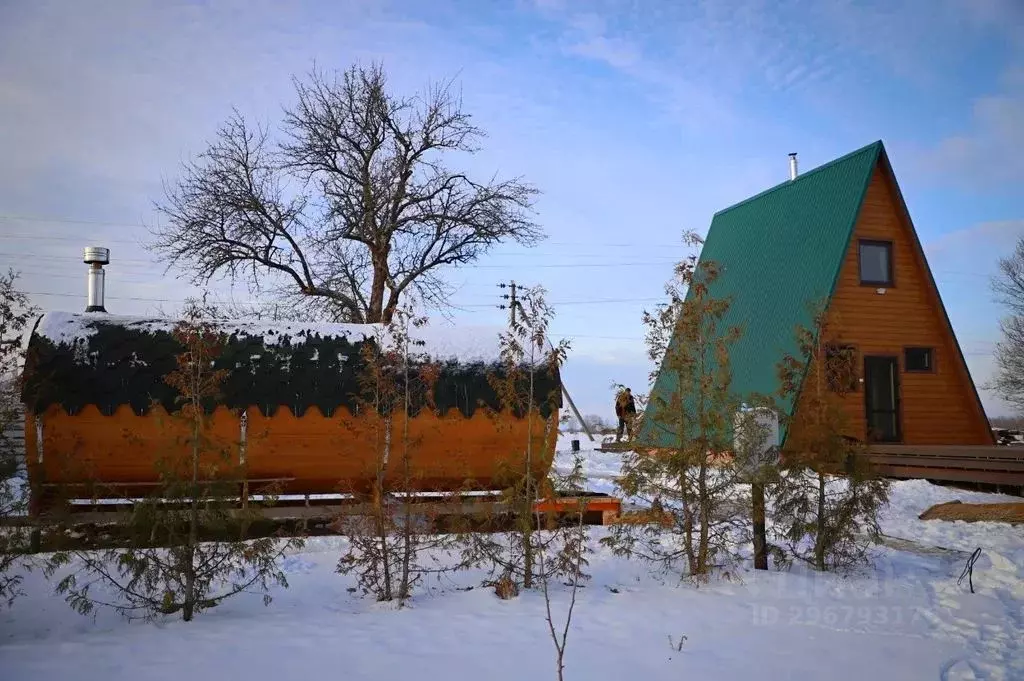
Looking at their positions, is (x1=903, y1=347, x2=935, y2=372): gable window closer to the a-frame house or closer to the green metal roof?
the a-frame house

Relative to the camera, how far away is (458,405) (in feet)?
35.1

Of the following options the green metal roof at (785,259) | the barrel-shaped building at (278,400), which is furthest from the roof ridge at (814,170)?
the barrel-shaped building at (278,400)

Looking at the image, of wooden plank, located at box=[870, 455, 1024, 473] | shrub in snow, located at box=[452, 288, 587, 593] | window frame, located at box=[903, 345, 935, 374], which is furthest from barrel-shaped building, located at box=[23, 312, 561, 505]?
window frame, located at box=[903, 345, 935, 374]

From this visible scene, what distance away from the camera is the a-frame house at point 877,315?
1780cm

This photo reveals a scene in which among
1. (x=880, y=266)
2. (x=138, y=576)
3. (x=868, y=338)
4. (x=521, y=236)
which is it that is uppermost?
(x=521, y=236)

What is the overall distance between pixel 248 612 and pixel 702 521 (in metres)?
4.29

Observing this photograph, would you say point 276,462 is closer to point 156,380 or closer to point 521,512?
point 156,380

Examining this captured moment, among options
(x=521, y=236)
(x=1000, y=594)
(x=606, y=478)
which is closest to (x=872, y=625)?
(x=1000, y=594)

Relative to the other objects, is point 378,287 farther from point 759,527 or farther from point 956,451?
point 759,527

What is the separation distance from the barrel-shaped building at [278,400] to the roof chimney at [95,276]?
6.67 feet

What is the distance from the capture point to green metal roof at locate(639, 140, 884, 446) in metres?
17.8

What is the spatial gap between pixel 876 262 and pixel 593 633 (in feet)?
48.9

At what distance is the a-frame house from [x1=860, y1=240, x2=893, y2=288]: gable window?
0.9 inches

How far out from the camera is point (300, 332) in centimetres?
1092
